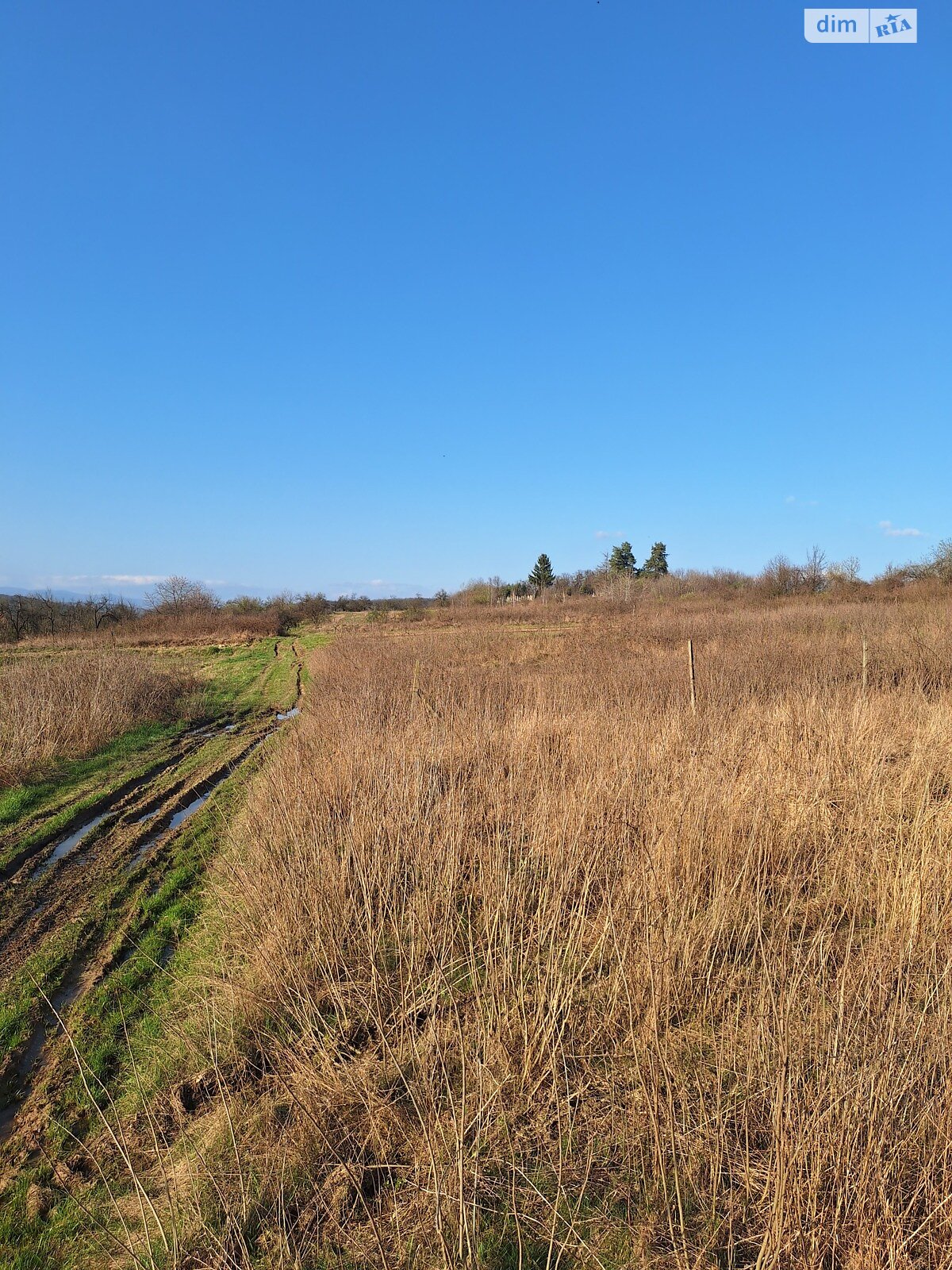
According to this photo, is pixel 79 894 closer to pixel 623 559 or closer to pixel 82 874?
pixel 82 874

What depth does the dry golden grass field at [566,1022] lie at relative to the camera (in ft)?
7.05

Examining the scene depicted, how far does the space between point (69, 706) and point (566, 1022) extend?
12.7 meters

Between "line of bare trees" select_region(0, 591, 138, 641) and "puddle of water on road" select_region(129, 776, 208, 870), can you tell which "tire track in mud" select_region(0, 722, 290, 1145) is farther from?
"line of bare trees" select_region(0, 591, 138, 641)

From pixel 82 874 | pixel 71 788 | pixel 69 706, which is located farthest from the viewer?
pixel 69 706

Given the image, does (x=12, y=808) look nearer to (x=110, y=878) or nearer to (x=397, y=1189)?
(x=110, y=878)

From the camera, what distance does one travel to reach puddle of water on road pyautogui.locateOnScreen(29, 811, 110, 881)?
21.1 ft

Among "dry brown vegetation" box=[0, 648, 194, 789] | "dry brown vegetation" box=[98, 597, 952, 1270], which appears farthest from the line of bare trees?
"dry brown vegetation" box=[98, 597, 952, 1270]

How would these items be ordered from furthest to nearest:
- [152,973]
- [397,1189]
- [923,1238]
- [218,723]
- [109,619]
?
1. [109,619]
2. [218,723]
3. [152,973]
4. [397,1189]
5. [923,1238]

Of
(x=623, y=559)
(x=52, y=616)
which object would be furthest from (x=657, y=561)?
(x=52, y=616)

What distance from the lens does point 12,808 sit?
8.36 m

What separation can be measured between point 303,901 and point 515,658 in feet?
49.8

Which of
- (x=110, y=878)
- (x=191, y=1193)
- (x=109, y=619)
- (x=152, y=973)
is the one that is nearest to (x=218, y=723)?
(x=110, y=878)

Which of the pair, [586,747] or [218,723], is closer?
[586,747]

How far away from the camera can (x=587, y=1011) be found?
329 centimetres
